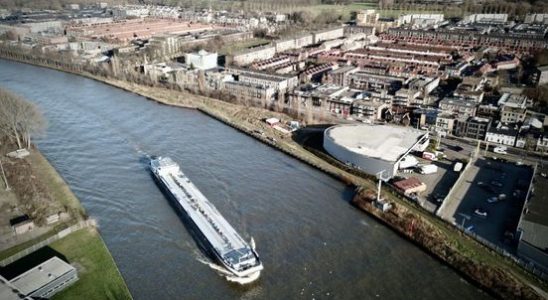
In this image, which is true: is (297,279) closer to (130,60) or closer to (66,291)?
(66,291)

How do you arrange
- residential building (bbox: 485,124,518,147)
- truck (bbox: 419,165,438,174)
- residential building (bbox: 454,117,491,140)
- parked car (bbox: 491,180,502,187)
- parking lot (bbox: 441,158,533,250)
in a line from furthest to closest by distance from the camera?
residential building (bbox: 454,117,491,140) → residential building (bbox: 485,124,518,147) → truck (bbox: 419,165,438,174) → parked car (bbox: 491,180,502,187) → parking lot (bbox: 441,158,533,250)

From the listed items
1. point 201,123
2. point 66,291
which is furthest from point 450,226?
point 201,123

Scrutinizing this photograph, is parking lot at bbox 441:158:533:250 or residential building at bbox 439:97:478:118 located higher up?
residential building at bbox 439:97:478:118

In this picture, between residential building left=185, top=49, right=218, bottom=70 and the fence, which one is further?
residential building left=185, top=49, right=218, bottom=70

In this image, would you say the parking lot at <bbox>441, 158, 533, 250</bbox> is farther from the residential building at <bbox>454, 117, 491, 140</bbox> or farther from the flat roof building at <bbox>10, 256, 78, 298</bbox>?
the flat roof building at <bbox>10, 256, 78, 298</bbox>

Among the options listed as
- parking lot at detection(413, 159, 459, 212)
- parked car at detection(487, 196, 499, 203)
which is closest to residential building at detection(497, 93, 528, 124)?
parking lot at detection(413, 159, 459, 212)

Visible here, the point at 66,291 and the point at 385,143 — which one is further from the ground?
the point at 385,143
